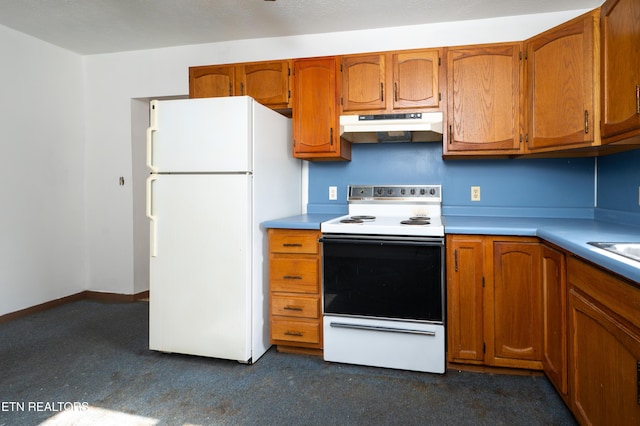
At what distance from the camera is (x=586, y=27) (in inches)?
80.7

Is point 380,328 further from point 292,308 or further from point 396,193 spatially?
point 396,193

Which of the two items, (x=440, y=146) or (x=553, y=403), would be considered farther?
(x=440, y=146)

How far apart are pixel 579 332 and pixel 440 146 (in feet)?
5.46

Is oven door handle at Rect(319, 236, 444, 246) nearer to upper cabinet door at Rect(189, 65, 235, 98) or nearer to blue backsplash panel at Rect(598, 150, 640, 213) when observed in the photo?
blue backsplash panel at Rect(598, 150, 640, 213)

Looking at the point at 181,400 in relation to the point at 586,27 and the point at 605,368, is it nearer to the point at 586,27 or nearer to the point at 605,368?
the point at 605,368

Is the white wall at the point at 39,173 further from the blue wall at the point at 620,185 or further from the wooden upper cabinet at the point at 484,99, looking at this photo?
the blue wall at the point at 620,185

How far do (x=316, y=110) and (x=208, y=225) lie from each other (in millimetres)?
1138

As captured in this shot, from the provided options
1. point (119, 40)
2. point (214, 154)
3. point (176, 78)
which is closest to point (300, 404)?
point (214, 154)

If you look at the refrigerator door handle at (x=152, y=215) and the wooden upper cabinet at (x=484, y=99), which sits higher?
the wooden upper cabinet at (x=484, y=99)

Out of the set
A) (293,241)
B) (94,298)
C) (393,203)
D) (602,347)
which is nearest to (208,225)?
(293,241)

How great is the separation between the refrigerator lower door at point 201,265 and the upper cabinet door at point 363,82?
0.99m

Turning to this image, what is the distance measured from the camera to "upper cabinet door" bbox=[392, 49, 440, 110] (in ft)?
8.55

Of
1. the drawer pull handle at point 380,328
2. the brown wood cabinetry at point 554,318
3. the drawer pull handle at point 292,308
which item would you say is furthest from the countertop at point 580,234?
the drawer pull handle at point 292,308

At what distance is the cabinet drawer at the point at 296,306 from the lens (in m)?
2.49
